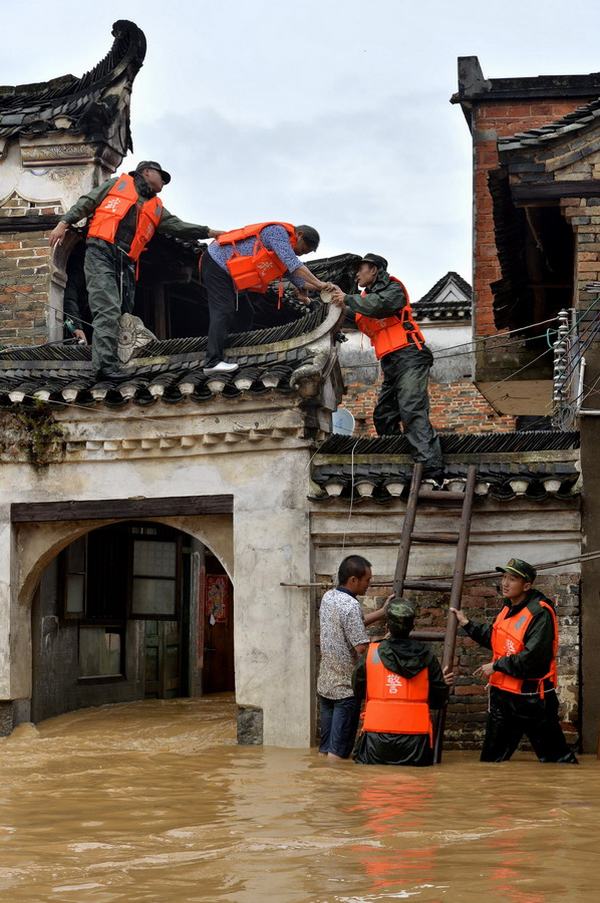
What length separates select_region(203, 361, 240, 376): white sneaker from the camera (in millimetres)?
11406

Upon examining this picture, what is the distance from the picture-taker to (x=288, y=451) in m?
11.3

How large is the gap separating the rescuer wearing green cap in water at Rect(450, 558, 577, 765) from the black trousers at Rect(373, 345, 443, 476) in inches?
66.7

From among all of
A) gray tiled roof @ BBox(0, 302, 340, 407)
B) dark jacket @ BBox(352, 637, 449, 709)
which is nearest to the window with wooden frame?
gray tiled roof @ BBox(0, 302, 340, 407)

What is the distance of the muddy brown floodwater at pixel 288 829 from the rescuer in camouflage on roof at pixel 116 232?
13.4 feet

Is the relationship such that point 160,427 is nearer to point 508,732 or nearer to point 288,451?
point 288,451

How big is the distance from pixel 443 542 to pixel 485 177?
784cm

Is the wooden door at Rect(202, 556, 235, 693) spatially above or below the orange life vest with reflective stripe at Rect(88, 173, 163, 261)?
below

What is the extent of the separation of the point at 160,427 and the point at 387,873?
6.49 meters

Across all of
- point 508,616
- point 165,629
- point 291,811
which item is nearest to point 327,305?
point 508,616

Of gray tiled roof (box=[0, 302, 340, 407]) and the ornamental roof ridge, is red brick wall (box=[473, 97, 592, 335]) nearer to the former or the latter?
the ornamental roof ridge

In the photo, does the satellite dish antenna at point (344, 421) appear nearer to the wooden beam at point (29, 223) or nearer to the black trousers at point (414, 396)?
the wooden beam at point (29, 223)

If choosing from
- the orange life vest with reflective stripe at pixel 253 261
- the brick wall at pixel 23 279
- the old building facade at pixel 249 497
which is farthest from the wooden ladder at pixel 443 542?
the brick wall at pixel 23 279

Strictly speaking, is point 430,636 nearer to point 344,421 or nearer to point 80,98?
point 80,98

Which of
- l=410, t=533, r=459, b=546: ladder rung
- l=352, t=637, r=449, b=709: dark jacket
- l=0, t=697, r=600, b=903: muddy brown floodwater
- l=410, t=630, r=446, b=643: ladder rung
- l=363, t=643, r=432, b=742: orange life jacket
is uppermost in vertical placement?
l=410, t=533, r=459, b=546: ladder rung
